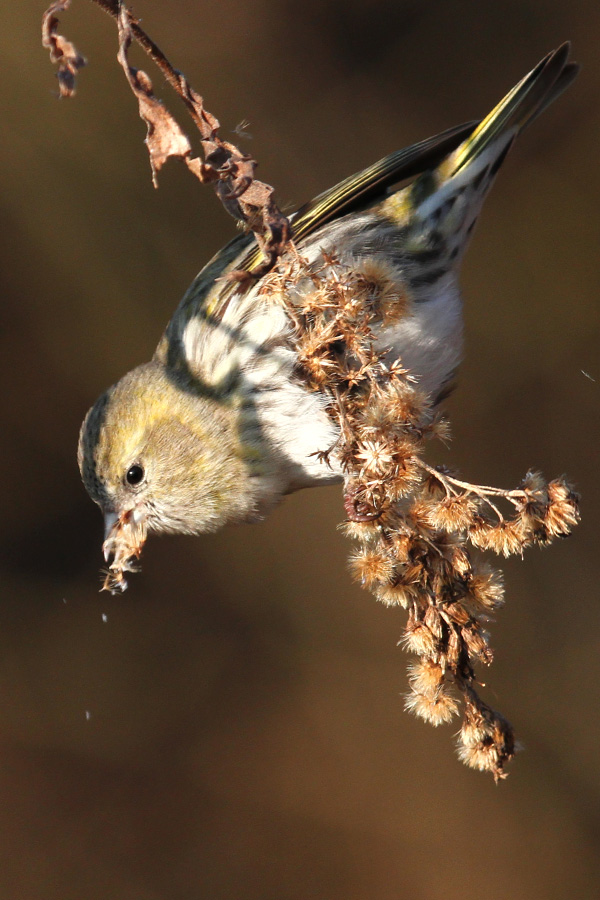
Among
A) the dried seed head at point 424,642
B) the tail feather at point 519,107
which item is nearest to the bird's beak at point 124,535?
the dried seed head at point 424,642

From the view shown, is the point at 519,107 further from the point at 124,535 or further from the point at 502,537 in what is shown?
the point at 124,535

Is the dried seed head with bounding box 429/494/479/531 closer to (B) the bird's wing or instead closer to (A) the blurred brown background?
(B) the bird's wing

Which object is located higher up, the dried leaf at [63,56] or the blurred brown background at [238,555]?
the dried leaf at [63,56]

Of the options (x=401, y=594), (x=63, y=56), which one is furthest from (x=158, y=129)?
(x=401, y=594)

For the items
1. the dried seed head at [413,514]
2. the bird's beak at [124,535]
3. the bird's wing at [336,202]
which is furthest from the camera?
the bird's beak at [124,535]

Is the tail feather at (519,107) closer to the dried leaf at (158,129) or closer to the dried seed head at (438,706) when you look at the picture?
the dried leaf at (158,129)

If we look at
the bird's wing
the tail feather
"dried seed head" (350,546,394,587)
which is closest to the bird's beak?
the bird's wing

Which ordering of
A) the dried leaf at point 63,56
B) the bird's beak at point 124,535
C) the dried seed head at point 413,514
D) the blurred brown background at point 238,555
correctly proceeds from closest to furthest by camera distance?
1. the dried leaf at point 63,56
2. the dried seed head at point 413,514
3. the bird's beak at point 124,535
4. the blurred brown background at point 238,555
